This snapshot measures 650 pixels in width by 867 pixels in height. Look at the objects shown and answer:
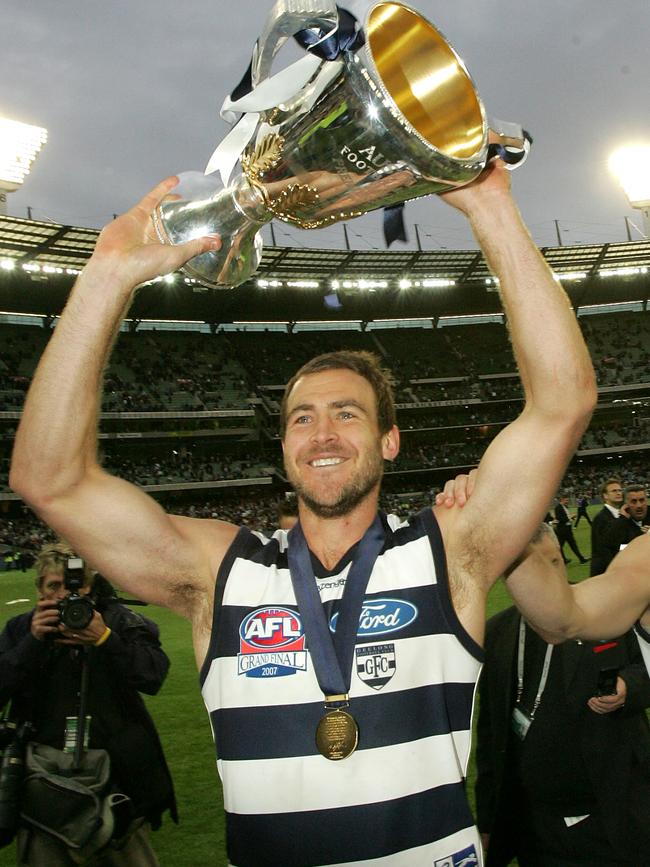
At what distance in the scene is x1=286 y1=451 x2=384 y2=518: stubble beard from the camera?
2.09m

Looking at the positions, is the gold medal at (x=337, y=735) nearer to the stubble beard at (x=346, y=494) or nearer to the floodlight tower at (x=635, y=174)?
the stubble beard at (x=346, y=494)

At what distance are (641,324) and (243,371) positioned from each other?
28239 millimetres

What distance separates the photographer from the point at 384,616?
→ 6.27 ft

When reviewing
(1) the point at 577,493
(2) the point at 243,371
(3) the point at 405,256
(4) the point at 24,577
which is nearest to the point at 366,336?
(2) the point at 243,371

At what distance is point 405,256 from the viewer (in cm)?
3675

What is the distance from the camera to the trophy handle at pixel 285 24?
1.35 m

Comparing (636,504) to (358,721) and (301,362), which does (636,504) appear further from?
(301,362)

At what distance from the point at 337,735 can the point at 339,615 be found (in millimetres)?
291

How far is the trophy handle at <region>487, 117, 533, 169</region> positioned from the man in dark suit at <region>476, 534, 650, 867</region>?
1.47m

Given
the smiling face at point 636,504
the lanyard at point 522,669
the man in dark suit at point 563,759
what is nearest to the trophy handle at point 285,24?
the man in dark suit at point 563,759

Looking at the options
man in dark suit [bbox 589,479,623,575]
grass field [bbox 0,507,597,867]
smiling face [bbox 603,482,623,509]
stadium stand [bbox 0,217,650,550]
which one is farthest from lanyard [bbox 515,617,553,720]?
stadium stand [bbox 0,217,650,550]

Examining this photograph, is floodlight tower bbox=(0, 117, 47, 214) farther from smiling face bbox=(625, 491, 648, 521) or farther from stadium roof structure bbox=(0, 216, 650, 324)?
smiling face bbox=(625, 491, 648, 521)

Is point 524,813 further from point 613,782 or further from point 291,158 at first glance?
point 291,158

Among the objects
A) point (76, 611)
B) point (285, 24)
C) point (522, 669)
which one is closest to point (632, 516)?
point (522, 669)
